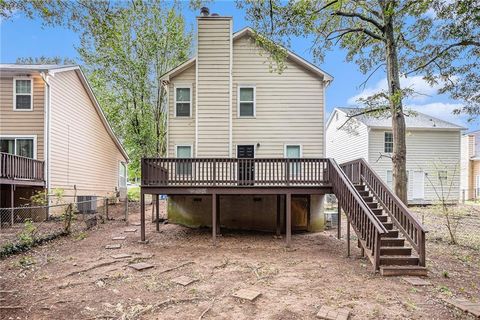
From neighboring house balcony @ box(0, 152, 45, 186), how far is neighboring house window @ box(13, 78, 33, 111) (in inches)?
99.2

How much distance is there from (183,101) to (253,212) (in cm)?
525

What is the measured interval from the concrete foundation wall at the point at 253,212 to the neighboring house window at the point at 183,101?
341 centimetres

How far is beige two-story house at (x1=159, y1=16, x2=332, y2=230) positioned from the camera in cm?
1192

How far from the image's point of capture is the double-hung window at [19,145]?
12.8 metres

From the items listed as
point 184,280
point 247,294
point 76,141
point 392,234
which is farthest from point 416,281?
point 76,141

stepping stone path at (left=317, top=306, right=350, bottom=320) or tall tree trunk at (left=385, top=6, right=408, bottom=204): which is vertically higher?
tall tree trunk at (left=385, top=6, right=408, bottom=204)

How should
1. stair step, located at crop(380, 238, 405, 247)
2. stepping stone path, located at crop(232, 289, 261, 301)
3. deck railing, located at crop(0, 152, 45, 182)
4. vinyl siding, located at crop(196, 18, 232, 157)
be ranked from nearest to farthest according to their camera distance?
stepping stone path, located at crop(232, 289, 261, 301) → stair step, located at crop(380, 238, 405, 247) → deck railing, located at crop(0, 152, 45, 182) → vinyl siding, located at crop(196, 18, 232, 157)

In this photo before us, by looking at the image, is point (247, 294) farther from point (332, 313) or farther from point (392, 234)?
point (392, 234)

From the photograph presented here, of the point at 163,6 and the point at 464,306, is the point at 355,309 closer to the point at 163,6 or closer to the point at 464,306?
the point at 464,306

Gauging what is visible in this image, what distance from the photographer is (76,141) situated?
51.2ft

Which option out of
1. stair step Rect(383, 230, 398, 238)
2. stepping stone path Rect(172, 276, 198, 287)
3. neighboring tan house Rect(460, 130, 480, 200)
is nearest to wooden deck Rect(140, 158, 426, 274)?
stair step Rect(383, 230, 398, 238)

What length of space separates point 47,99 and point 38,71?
1.13 metres

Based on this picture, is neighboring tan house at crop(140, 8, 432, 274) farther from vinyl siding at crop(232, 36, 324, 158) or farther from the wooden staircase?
the wooden staircase

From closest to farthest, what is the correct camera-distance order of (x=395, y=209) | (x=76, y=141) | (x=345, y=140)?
(x=395, y=209) → (x=76, y=141) → (x=345, y=140)
